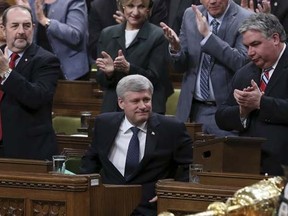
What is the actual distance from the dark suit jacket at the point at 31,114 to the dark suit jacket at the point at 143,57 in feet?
2.22

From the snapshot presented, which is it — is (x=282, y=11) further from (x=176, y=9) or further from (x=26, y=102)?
(x=26, y=102)

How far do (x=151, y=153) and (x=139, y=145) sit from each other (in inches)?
4.0

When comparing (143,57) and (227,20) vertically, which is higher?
(227,20)

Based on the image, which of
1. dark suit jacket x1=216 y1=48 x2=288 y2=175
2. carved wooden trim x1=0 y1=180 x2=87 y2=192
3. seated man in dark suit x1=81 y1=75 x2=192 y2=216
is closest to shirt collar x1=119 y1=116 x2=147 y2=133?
seated man in dark suit x1=81 y1=75 x2=192 y2=216

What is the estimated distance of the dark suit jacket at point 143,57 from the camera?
6.52 metres

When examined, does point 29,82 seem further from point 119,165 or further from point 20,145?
point 119,165

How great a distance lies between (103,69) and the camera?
6.43 m

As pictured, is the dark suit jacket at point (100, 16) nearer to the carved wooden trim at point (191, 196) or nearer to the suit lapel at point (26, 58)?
the suit lapel at point (26, 58)

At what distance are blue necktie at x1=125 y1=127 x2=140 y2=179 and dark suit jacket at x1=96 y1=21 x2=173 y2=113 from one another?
1.07m

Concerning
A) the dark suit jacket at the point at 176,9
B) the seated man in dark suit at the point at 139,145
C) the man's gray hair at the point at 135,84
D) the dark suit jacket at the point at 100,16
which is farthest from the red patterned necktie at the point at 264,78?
the dark suit jacket at the point at 100,16

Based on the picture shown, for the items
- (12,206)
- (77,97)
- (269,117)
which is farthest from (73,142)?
(269,117)

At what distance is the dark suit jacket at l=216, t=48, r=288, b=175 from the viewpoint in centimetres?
515

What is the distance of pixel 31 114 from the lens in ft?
19.2

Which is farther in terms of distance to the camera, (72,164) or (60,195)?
(72,164)
